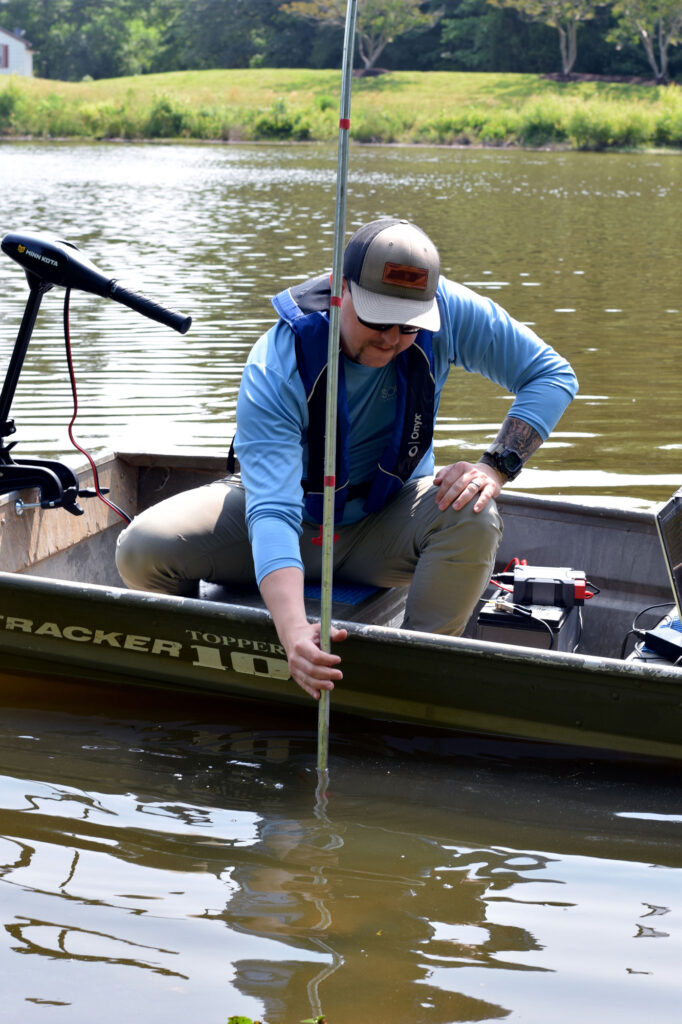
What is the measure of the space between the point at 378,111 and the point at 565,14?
14.0m

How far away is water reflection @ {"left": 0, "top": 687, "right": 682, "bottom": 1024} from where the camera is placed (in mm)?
→ 2555

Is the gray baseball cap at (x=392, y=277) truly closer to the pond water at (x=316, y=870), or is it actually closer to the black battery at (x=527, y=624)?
the black battery at (x=527, y=624)

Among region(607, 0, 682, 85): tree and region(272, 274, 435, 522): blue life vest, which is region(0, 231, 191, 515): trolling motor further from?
region(607, 0, 682, 85): tree

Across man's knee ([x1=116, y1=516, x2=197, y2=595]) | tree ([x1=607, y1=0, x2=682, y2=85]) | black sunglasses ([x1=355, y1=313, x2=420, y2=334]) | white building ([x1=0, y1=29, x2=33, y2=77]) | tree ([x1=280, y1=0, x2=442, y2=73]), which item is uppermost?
white building ([x1=0, y1=29, x2=33, y2=77])

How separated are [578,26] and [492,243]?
153 ft

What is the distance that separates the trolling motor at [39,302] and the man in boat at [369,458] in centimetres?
53

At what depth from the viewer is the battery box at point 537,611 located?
3729 millimetres

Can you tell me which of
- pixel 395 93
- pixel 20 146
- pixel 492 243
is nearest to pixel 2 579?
pixel 492 243

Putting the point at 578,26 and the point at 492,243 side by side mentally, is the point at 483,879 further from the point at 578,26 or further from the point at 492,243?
the point at 578,26

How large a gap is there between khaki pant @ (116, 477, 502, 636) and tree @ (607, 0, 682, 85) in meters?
54.7

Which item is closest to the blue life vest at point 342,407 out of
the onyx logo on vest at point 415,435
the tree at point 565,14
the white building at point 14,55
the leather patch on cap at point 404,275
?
the onyx logo on vest at point 415,435

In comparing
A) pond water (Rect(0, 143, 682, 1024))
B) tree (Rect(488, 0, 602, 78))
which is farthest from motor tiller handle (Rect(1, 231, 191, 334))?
tree (Rect(488, 0, 602, 78))

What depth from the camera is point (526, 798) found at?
3381 millimetres

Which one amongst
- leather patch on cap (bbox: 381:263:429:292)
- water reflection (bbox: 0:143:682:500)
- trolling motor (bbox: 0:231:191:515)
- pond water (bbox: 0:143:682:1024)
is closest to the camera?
pond water (bbox: 0:143:682:1024)
